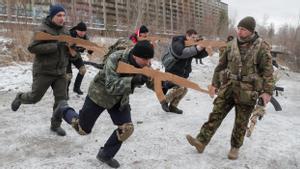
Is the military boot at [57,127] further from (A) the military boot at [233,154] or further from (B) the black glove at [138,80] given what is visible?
(A) the military boot at [233,154]

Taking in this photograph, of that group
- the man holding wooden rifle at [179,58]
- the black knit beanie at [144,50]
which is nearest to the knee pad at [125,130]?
the black knit beanie at [144,50]

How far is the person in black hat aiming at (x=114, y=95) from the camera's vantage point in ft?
12.1

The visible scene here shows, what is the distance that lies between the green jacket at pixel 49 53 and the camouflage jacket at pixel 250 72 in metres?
2.20

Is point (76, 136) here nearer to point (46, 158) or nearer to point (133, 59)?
point (46, 158)

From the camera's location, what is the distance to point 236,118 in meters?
4.69

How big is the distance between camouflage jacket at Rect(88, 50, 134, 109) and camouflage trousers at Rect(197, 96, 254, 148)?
4.25 feet

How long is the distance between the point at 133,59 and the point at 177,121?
3.02 m

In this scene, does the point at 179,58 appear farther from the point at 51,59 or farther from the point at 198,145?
the point at 51,59

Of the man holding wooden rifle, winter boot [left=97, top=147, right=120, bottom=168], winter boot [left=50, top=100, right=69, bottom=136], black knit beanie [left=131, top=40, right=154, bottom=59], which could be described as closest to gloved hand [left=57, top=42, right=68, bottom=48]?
winter boot [left=50, top=100, right=69, bottom=136]

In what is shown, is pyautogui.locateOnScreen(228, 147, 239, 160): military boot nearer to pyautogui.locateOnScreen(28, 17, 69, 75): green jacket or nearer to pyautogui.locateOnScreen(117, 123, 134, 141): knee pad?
pyautogui.locateOnScreen(117, 123, 134, 141): knee pad

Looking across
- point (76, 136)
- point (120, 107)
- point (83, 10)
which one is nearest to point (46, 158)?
point (76, 136)

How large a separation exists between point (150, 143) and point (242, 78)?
1610mm

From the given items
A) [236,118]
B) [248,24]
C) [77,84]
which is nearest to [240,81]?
[236,118]

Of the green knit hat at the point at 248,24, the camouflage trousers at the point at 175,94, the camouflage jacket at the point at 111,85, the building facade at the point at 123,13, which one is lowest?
the camouflage trousers at the point at 175,94
